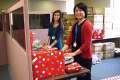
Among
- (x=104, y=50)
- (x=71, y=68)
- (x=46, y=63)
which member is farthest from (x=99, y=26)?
(x=46, y=63)

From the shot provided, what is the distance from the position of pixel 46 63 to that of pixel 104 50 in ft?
14.1

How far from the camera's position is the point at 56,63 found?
1.72 m

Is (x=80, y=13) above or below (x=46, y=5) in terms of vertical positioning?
below

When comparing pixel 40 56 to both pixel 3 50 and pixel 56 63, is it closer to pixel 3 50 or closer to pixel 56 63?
pixel 56 63

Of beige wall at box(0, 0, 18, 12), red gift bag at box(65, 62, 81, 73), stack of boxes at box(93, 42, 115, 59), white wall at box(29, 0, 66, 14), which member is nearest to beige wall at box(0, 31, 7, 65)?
white wall at box(29, 0, 66, 14)

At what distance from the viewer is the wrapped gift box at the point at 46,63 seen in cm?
161

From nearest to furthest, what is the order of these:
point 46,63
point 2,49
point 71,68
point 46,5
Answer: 1. point 46,63
2. point 71,68
3. point 2,49
4. point 46,5

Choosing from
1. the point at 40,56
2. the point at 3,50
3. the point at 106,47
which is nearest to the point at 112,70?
the point at 106,47

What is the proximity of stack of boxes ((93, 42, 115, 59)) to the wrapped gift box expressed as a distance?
3934 millimetres

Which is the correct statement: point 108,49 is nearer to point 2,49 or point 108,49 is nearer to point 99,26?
point 99,26

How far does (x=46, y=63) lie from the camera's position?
166 cm

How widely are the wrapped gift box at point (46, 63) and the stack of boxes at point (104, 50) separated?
3934 mm

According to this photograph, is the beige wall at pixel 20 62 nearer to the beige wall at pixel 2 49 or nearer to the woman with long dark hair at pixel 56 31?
the woman with long dark hair at pixel 56 31

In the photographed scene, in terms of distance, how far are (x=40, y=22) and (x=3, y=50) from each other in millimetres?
1214
